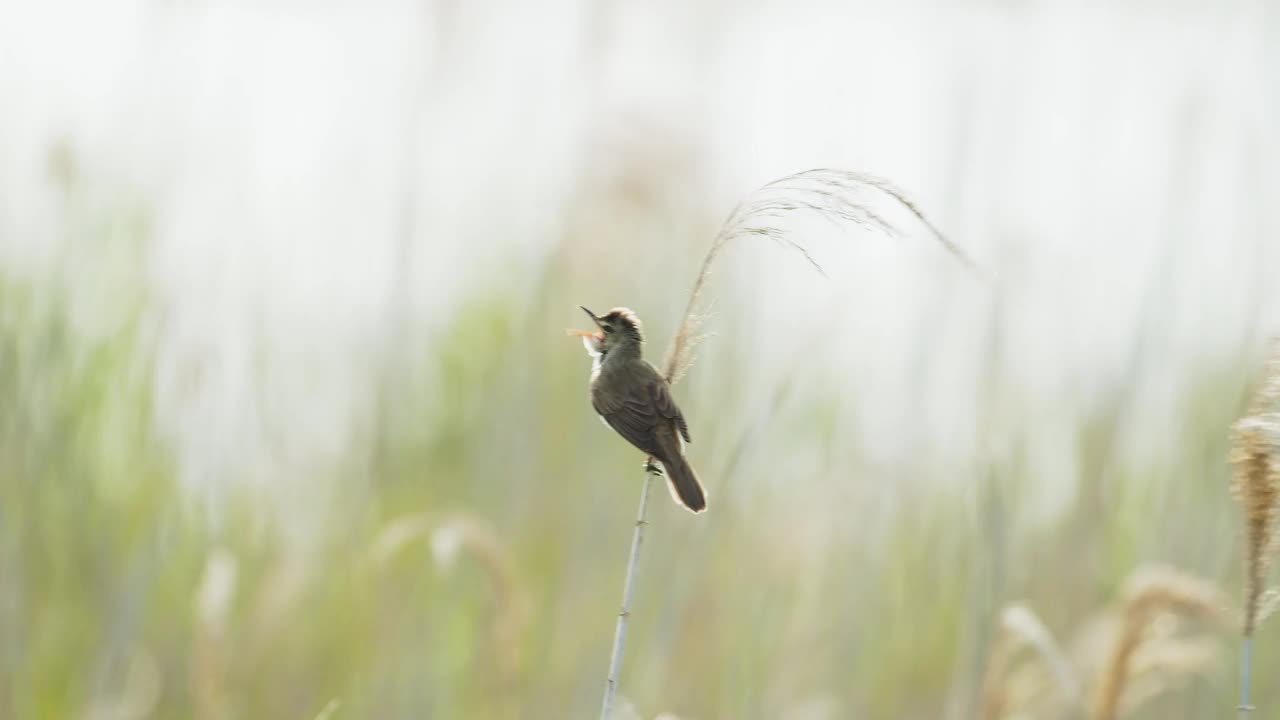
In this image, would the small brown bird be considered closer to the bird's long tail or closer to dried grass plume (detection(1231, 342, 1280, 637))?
the bird's long tail

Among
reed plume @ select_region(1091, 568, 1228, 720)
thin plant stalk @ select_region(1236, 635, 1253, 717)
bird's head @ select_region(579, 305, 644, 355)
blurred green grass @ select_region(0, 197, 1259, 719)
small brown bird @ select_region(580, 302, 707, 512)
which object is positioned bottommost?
blurred green grass @ select_region(0, 197, 1259, 719)

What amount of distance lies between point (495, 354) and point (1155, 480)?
1.45 metres

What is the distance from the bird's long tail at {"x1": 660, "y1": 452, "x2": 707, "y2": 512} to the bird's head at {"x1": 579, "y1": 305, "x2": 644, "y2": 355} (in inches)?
4.0

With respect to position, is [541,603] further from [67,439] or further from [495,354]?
[67,439]

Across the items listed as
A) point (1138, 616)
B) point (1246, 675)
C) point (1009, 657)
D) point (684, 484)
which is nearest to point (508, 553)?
point (1009, 657)

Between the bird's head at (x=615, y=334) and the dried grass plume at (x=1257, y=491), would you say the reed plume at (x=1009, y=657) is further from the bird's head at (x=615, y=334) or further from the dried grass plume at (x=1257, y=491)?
the bird's head at (x=615, y=334)

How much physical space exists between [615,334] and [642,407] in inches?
3.2

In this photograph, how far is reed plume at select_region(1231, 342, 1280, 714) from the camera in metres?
0.90

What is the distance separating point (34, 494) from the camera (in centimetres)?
192

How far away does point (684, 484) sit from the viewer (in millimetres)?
947

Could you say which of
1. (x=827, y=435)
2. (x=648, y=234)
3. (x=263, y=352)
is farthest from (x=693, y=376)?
(x=263, y=352)

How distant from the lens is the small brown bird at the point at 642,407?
0.94 metres

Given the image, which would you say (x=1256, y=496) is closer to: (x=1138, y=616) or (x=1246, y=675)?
(x=1246, y=675)

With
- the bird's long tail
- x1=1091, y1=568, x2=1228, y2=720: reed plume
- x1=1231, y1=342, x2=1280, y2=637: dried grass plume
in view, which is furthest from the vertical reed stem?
x1=1091, y1=568, x2=1228, y2=720: reed plume
